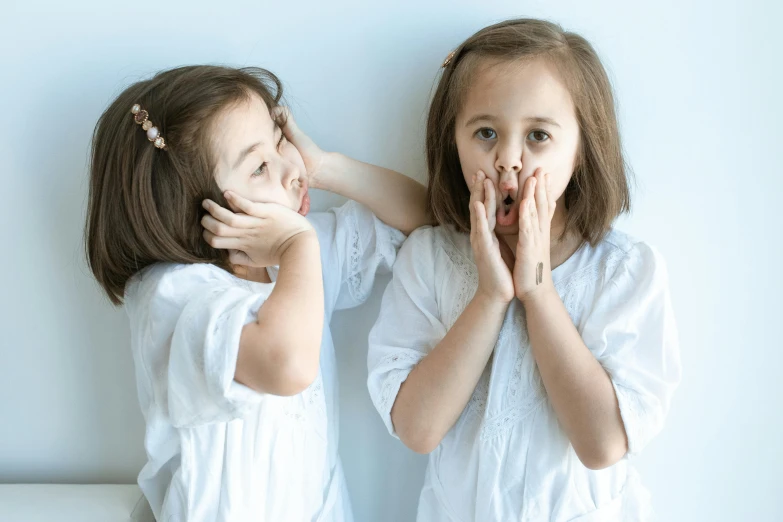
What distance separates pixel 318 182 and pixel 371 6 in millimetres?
306

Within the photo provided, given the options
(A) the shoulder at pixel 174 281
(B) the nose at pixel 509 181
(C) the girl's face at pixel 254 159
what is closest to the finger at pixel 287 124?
(C) the girl's face at pixel 254 159

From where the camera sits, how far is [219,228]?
3.22 ft

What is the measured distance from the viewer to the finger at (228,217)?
0.98 m

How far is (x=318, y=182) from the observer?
114cm

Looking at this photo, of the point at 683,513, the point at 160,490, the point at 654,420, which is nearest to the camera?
the point at 654,420

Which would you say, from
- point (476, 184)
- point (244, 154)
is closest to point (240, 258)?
point (244, 154)

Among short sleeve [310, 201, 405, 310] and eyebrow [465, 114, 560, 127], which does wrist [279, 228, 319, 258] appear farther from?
eyebrow [465, 114, 560, 127]

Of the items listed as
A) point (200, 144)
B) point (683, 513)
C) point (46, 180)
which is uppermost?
point (200, 144)

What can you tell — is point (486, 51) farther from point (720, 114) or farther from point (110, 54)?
point (110, 54)

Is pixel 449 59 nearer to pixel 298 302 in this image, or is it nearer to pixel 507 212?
pixel 507 212

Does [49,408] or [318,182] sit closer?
[318,182]

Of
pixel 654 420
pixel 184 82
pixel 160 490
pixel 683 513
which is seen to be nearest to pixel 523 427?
pixel 654 420

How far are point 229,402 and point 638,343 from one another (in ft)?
1.91

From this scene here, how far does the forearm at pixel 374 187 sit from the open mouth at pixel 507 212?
0.17 m
